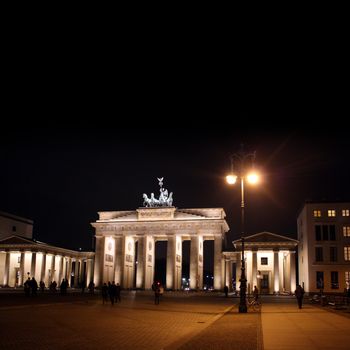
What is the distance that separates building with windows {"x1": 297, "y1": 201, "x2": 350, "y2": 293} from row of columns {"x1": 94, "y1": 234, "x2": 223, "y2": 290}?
17817 mm

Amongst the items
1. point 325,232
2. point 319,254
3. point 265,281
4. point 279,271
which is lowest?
point 265,281

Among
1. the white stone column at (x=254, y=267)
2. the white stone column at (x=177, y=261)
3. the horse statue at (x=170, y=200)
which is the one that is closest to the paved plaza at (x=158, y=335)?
the white stone column at (x=254, y=267)

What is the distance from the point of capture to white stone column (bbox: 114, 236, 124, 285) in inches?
3706

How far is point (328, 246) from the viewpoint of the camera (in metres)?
77.6

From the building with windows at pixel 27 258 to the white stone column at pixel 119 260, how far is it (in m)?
13.0

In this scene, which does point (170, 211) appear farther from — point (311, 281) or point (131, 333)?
point (131, 333)

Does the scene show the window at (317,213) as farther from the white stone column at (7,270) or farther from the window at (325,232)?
the white stone column at (7,270)

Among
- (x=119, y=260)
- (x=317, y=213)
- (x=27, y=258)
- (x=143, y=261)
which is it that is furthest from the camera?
(x=27, y=258)

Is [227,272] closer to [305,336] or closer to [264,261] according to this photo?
[264,261]

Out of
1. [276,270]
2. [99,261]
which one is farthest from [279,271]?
[99,261]

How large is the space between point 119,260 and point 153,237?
798 cm

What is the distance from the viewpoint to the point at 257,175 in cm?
3139

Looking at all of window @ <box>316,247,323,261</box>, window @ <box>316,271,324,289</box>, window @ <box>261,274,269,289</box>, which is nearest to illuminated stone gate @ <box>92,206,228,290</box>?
window @ <box>261,274,269,289</box>

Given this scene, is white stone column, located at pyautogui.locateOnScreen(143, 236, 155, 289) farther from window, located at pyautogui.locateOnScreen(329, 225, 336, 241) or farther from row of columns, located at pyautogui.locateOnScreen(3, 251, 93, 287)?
window, located at pyautogui.locateOnScreen(329, 225, 336, 241)
